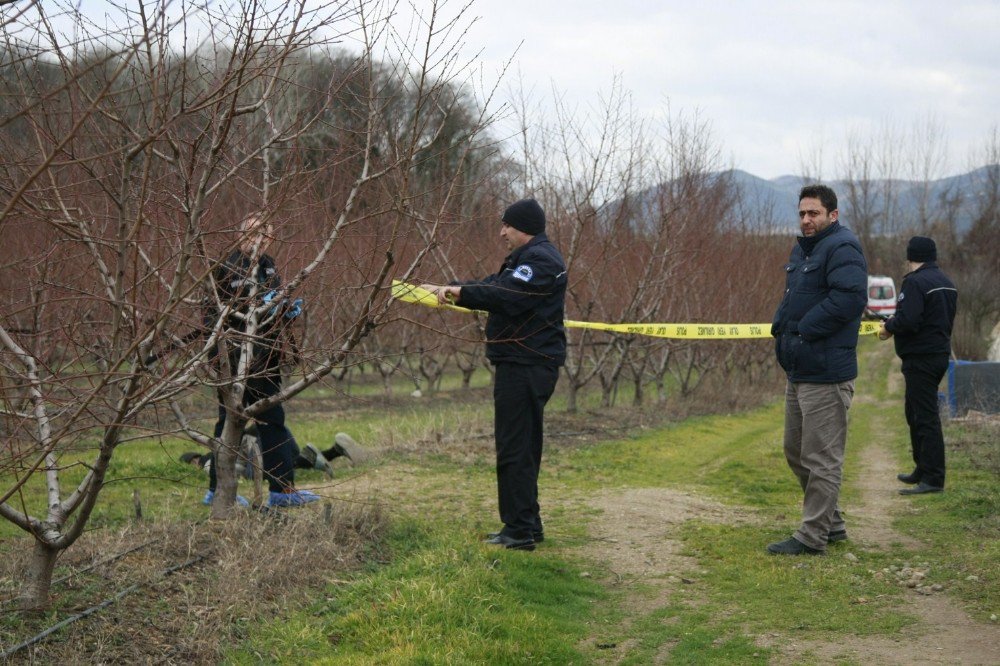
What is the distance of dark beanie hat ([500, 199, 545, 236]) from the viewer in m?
5.93

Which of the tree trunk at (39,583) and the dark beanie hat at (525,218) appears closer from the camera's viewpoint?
the tree trunk at (39,583)

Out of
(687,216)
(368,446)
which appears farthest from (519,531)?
(687,216)

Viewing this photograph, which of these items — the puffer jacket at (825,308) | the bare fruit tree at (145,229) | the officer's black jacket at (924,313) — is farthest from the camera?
the officer's black jacket at (924,313)

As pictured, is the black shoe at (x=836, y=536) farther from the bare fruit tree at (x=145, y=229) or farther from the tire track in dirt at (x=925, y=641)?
the bare fruit tree at (x=145, y=229)

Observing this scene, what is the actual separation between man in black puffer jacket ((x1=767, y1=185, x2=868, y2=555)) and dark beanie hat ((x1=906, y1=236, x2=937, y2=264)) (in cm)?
252

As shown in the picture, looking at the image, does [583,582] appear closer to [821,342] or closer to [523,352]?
[523,352]

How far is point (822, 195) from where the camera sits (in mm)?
5945

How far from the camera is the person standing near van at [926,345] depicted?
7988mm

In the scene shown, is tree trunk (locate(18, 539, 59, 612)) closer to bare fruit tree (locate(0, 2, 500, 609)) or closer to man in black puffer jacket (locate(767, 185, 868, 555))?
bare fruit tree (locate(0, 2, 500, 609))

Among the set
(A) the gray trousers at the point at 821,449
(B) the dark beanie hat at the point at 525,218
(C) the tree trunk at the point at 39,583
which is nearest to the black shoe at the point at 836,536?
(A) the gray trousers at the point at 821,449

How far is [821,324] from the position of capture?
568 centimetres

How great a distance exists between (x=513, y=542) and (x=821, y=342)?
2.03 metres

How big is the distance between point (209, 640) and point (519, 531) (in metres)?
2.19

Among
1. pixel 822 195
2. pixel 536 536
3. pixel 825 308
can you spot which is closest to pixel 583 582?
pixel 536 536
